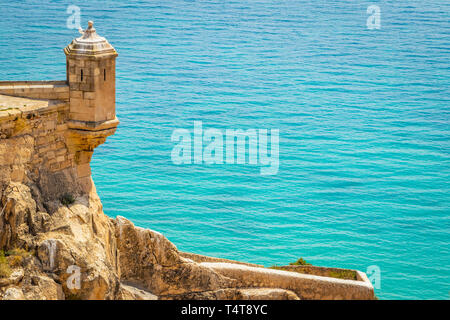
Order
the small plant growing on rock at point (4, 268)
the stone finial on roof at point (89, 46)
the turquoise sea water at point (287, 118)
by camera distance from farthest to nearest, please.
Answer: the turquoise sea water at point (287, 118) → the stone finial on roof at point (89, 46) → the small plant growing on rock at point (4, 268)

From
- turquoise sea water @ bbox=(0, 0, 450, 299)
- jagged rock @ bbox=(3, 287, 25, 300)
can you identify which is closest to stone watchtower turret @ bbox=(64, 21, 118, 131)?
jagged rock @ bbox=(3, 287, 25, 300)

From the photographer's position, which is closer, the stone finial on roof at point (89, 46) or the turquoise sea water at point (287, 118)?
the stone finial on roof at point (89, 46)

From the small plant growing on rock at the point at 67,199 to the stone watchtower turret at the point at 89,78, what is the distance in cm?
176

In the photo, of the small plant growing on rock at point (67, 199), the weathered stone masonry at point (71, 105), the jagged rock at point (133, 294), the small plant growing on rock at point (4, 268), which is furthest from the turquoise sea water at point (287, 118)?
the small plant growing on rock at point (4, 268)

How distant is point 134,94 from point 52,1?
1424 inches

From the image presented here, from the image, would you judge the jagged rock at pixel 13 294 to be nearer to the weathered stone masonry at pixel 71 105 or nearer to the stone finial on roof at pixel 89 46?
the weathered stone masonry at pixel 71 105

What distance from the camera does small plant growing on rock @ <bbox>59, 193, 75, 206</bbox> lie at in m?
18.5

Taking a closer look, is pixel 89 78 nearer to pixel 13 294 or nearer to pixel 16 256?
pixel 16 256

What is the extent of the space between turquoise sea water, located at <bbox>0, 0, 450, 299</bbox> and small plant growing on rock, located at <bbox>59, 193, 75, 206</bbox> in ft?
67.1

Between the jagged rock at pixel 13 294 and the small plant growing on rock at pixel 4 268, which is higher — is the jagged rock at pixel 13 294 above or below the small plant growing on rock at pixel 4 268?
below

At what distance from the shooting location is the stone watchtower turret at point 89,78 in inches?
725

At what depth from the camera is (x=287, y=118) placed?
64.1 m

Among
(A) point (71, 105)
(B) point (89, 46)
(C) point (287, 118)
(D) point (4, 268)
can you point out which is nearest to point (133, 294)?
(D) point (4, 268)

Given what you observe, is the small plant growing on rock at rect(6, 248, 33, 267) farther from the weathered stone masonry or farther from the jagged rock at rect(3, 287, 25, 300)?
the weathered stone masonry
